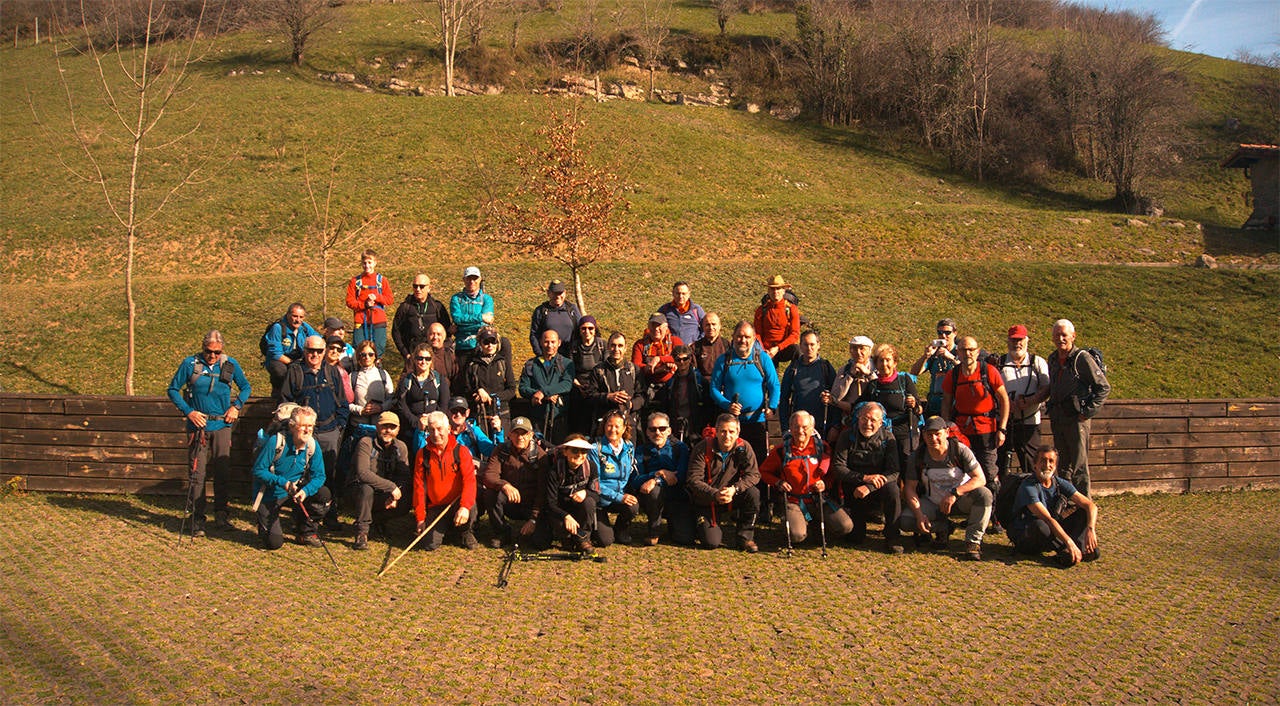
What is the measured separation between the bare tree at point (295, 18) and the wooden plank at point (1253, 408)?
156 feet

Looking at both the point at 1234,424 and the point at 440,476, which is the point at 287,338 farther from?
the point at 1234,424

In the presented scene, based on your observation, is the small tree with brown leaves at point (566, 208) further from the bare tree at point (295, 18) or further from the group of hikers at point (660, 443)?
the bare tree at point (295, 18)

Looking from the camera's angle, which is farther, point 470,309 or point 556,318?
point 470,309

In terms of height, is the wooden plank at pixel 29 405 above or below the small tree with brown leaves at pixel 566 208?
below

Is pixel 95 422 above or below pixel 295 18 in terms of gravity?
below

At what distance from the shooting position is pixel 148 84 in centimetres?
1404

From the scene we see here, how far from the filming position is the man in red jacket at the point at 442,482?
8.71m

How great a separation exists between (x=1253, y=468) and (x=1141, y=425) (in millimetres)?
1587

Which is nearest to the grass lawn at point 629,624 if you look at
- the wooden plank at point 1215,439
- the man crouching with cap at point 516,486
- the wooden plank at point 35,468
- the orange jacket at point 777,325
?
the man crouching with cap at point 516,486

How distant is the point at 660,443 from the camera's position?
917cm

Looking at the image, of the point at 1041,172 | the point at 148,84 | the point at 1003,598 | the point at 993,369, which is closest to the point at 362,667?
the point at 1003,598

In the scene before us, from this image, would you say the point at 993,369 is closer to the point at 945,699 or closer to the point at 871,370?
the point at 871,370

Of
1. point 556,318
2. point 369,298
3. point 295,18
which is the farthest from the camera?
point 295,18

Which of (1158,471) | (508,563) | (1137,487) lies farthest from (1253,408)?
(508,563)
